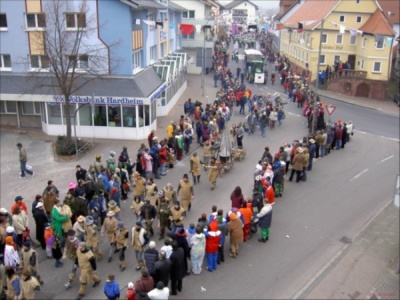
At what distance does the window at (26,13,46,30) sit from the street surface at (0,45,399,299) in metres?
5.89

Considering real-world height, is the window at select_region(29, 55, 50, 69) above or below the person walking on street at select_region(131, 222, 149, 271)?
above

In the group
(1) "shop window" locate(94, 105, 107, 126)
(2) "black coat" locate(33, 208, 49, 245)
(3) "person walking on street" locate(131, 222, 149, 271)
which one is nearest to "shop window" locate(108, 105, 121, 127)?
(1) "shop window" locate(94, 105, 107, 126)

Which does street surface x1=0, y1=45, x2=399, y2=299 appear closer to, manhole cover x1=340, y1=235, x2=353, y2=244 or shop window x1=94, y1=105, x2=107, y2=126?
manhole cover x1=340, y1=235, x2=353, y2=244

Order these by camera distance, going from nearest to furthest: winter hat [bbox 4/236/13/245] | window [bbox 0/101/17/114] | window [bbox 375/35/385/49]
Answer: winter hat [bbox 4/236/13/245] → window [bbox 0/101/17/114] → window [bbox 375/35/385/49]

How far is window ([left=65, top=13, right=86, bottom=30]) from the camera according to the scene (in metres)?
23.1

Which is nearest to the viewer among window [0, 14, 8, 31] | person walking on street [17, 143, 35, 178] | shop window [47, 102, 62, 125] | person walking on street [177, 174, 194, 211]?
person walking on street [177, 174, 194, 211]

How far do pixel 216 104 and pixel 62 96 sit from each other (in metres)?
9.55

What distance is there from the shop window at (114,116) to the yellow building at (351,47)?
22.3 metres

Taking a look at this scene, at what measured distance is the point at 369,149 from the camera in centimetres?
2492

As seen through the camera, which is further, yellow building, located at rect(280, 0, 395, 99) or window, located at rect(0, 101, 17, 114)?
yellow building, located at rect(280, 0, 395, 99)

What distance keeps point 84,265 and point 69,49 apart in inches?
615

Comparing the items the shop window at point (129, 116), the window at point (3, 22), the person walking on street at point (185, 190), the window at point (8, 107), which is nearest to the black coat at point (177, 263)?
the person walking on street at point (185, 190)

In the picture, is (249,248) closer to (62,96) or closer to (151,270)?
(151,270)

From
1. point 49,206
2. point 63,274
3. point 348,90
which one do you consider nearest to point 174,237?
point 63,274
